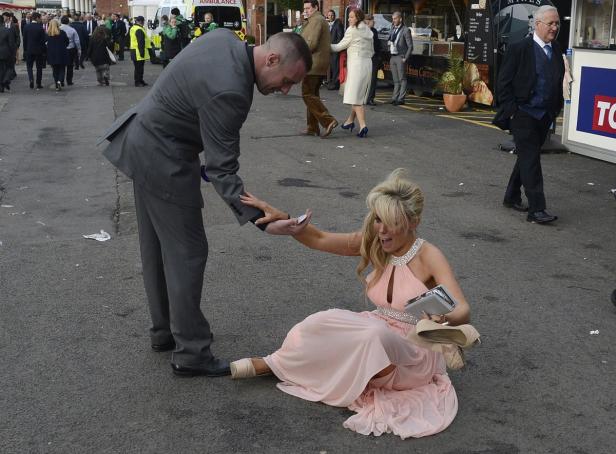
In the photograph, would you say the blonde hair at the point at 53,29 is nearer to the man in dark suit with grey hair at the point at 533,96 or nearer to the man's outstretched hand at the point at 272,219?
the man in dark suit with grey hair at the point at 533,96

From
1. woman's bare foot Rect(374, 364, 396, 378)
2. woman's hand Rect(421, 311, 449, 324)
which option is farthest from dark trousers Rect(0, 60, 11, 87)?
woman's hand Rect(421, 311, 449, 324)

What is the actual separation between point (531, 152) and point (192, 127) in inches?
170

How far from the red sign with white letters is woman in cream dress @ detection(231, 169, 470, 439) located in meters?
6.98

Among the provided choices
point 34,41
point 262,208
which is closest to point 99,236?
point 262,208

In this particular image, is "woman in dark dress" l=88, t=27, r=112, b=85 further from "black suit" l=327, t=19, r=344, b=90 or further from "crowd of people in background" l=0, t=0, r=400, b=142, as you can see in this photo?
"black suit" l=327, t=19, r=344, b=90

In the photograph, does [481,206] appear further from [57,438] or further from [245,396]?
[57,438]

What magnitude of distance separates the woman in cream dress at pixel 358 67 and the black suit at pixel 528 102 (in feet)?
16.5

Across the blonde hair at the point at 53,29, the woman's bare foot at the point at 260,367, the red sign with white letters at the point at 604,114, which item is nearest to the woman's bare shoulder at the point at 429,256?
the woman's bare foot at the point at 260,367

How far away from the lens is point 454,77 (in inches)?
629

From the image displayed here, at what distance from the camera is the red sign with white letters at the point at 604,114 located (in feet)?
33.1

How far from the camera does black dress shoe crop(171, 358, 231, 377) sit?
4281 millimetres

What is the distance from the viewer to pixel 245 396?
4105 mm

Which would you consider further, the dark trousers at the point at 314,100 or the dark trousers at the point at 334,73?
the dark trousers at the point at 334,73

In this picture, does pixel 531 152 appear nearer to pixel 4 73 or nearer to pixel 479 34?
pixel 479 34
